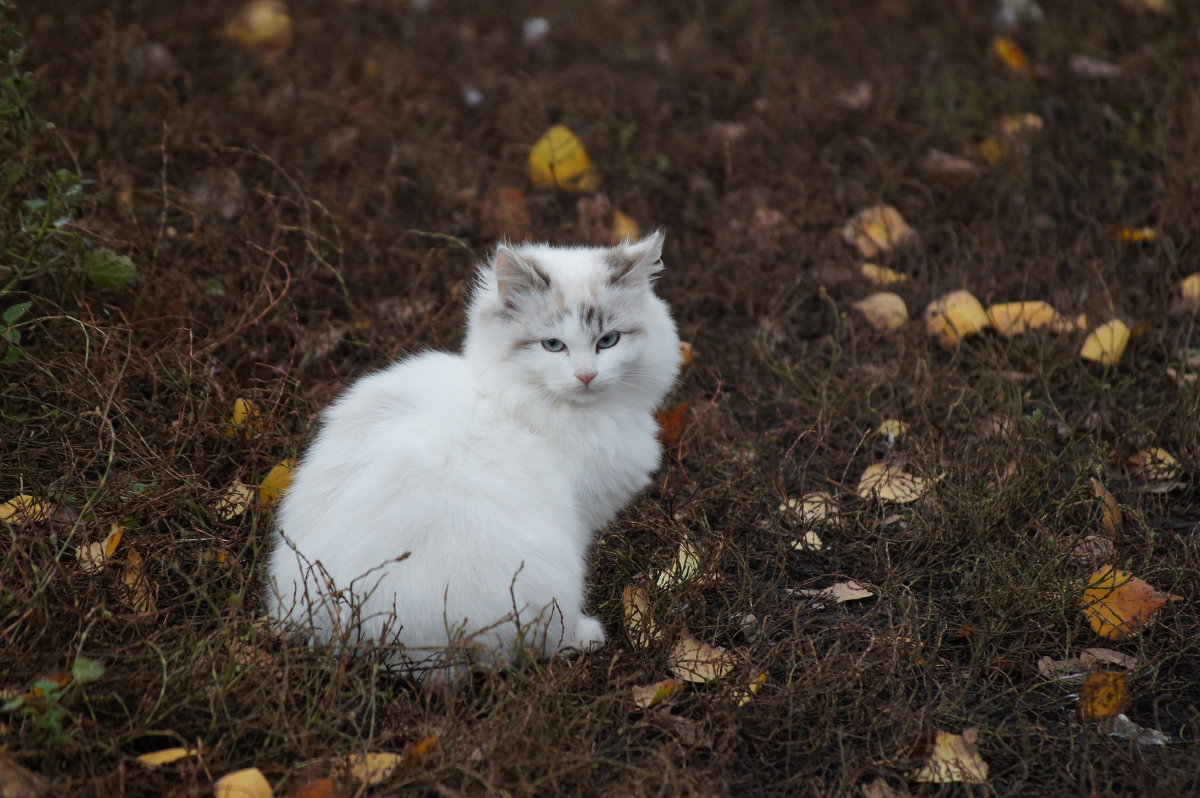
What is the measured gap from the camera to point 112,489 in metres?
3.04

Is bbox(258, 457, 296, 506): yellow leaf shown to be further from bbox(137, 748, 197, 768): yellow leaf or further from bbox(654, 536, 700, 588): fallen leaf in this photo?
bbox(654, 536, 700, 588): fallen leaf

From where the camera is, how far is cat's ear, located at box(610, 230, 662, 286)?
2.95 m

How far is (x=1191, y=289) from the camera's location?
4273 mm

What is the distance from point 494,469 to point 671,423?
3.72 feet

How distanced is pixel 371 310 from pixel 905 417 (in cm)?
207

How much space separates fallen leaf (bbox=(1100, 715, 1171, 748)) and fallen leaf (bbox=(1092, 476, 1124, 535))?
0.79 m

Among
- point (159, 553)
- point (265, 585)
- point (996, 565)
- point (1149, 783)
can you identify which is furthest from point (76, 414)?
point (1149, 783)

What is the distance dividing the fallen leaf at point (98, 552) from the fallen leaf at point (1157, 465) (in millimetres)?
3168

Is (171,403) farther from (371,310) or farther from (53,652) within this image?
(53,652)

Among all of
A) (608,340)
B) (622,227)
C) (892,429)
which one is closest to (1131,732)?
(892,429)

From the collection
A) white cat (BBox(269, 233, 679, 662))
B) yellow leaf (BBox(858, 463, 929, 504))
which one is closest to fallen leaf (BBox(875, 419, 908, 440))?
yellow leaf (BBox(858, 463, 929, 504))

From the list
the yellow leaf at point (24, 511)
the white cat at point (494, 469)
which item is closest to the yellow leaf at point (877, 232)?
the white cat at point (494, 469)

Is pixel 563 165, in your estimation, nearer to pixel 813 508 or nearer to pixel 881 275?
pixel 881 275

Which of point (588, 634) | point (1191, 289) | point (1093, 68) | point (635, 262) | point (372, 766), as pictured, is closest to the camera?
point (372, 766)
